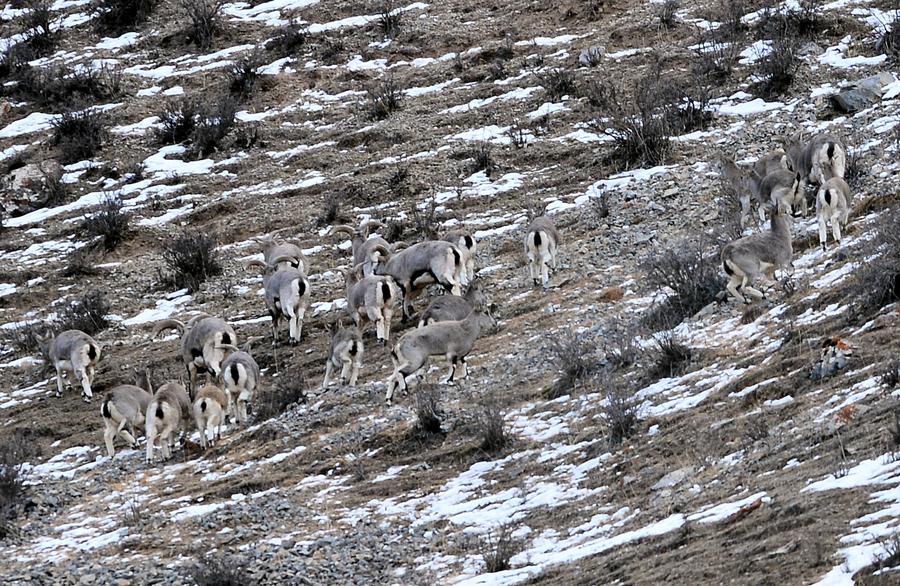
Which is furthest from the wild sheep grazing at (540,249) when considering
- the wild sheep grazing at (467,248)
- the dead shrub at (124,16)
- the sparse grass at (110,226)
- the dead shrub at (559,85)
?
the dead shrub at (124,16)

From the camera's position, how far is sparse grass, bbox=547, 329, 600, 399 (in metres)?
13.6

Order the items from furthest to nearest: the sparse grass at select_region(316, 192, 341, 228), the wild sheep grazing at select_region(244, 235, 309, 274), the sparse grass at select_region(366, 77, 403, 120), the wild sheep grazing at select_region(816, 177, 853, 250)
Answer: the sparse grass at select_region(366, 77, 403, 120) → the sparse grass at select_region(316, 192, 341, 228) → the wild sheep grazing at select_region(244, 235, 309, 274) → the wild sheep grazing at select_region(816, 177, 853, 250)

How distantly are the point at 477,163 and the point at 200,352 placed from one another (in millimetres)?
8818

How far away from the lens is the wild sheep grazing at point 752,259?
46.7 ft

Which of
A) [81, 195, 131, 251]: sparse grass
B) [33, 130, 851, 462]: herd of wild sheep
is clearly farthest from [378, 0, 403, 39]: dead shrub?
[33, 130, 851, 462]: herd of wild sheep

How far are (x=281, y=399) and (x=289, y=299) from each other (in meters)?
2.83

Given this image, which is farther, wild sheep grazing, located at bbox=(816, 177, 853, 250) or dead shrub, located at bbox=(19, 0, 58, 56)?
dead shrub, located at bbox=(19, 0, 58, 56)

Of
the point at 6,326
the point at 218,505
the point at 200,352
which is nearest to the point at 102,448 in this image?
the point at 200,352

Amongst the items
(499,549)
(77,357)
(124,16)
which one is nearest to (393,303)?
(77,357)

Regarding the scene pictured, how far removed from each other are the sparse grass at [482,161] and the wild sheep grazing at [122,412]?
10074 millimetres

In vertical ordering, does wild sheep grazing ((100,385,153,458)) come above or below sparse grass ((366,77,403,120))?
below

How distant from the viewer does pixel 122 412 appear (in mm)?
15555

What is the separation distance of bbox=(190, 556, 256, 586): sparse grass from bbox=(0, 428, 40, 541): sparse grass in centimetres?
368

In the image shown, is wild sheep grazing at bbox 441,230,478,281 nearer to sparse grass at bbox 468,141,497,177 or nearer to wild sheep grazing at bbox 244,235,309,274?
wild sheep grazing at bbox 244,235,309,274
